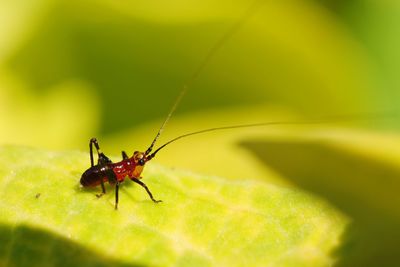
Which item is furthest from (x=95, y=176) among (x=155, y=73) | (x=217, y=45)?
(x=217, y=45)

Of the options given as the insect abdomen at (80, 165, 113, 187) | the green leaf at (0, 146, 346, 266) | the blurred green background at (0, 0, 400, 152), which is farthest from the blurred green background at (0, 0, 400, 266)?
the green leaf at (0, 146, 346, 266)

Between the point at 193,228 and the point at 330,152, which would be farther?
the point at 330,152

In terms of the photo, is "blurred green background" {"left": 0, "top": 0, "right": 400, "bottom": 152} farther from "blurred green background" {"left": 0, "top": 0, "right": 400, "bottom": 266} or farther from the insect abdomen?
the insect abdomen

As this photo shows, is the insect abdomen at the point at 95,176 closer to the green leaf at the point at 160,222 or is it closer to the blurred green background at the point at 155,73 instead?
the green leaf at the point at 160,222

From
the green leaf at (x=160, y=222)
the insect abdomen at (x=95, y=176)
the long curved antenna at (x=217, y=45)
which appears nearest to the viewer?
the green leaf at (x=160, y=222)

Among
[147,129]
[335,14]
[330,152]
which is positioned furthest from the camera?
[335,14]

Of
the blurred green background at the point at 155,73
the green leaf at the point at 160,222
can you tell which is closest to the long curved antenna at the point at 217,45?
the blurred green background at the point at 155,73

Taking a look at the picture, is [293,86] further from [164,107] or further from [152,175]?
[152,175]

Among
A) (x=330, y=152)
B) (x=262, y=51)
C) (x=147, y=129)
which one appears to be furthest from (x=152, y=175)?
(x=262, y=51)
